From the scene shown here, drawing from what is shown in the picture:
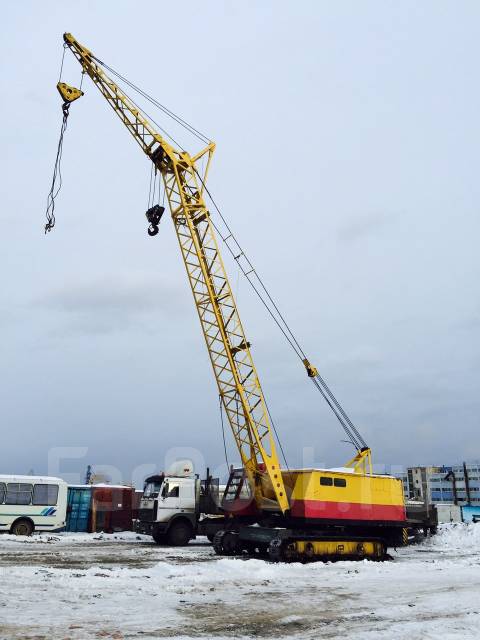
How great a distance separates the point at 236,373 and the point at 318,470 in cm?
542

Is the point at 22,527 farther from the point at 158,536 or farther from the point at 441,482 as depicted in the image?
the point at 441,482

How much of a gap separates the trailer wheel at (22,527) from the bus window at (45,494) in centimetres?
92

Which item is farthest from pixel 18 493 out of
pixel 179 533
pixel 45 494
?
pixel 179 533

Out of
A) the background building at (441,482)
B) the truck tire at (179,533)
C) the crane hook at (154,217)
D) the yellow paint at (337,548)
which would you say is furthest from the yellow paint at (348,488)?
the background building at (441,482)

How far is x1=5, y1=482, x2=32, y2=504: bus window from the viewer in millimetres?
26312

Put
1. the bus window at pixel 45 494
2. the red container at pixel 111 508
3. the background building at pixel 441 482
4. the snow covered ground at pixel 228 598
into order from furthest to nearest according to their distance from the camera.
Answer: the background building at pixel 441 482, the red container at pixel 111 508, the bus window at pixel 45 494, the snow covered ground at pixel 228 598

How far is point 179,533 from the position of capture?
23500 millimetres

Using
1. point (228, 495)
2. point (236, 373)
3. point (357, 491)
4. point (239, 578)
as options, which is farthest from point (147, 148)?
point (239, 578)

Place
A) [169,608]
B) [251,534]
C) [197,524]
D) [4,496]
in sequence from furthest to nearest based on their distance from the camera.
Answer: [4,496], [197,524], [251,534], [169,608]

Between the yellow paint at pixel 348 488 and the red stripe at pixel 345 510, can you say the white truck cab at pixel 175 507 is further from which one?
the red stripe at pixel 345 510

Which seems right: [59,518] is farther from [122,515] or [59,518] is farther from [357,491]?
[357,491]

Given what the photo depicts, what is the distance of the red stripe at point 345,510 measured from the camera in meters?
20.1

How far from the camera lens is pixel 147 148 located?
87.0 ft

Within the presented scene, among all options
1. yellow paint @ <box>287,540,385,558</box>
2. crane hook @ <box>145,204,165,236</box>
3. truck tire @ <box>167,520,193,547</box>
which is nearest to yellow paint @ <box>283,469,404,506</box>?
yellow paint @ <box>287,540,385,558</box>
